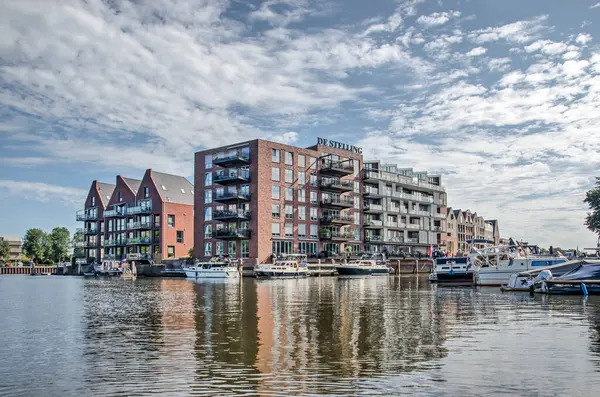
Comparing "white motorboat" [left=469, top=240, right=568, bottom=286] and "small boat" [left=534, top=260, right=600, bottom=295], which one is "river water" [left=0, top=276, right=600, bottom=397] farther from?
"white motorboat" [left=469, top=240, right=568, bottom=286]

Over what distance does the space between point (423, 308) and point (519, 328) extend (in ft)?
26.5

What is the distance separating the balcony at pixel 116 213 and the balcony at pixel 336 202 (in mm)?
40055

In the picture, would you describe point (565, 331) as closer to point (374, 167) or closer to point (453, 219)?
point (374, 167)

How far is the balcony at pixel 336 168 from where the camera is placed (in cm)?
8556

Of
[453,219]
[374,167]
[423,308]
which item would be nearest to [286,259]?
[374,167]

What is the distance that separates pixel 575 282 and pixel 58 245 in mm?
139660

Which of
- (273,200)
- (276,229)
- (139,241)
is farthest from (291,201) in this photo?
Answer: (139,241)

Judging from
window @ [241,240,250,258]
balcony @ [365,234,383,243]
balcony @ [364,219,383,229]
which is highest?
balcony @ [364,219,383,229]

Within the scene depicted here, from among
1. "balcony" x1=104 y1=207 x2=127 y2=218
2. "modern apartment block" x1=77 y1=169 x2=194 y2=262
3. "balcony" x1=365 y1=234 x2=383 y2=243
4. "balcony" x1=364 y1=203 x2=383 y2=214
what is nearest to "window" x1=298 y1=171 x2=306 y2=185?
"balcony" x1=364 y1=203 x2=383 y2=214

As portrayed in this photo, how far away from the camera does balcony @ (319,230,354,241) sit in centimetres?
8338

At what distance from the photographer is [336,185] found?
85.8 meters

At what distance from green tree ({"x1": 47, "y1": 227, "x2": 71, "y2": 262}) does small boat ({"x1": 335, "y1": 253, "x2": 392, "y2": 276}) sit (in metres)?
97.2

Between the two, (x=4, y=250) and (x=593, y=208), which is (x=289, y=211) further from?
(x=4, y=250)

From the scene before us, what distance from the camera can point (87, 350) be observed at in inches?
619
